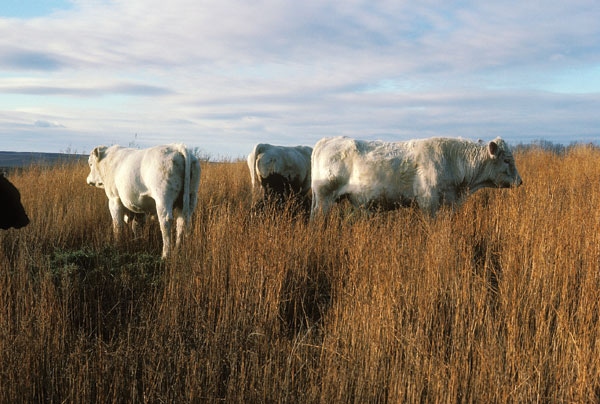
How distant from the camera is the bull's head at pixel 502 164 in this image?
898cm

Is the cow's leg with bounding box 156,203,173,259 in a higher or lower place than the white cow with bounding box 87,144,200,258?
lower

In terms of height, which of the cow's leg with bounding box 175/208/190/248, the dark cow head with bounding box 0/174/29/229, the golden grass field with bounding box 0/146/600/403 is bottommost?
the golden grass field with bounding box 0/146/600/403

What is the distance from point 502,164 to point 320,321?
16.6 feet

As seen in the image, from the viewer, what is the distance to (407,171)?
8695mm

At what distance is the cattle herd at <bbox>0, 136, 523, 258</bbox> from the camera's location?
26.6 ft

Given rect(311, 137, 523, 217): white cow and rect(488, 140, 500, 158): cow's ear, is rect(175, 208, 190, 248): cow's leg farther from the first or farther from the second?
rect(488, 140, 500, 158): cow's ear

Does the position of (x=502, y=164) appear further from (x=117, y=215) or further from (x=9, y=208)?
(x=9, y=208)

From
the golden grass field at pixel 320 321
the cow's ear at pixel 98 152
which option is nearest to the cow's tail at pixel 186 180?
the golden grass field at pixel 320 321

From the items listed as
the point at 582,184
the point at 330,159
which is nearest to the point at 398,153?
Answer: the point at 330,159

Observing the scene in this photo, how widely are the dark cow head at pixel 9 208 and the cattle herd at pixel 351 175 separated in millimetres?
2296

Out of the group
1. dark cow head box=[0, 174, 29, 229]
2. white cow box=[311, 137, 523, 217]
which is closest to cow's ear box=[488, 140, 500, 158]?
white cow box=[311, 137, 523, 217]

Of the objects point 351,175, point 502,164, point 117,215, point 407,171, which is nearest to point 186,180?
point 117,215

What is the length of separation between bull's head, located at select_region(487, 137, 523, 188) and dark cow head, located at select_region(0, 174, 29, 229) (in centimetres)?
679

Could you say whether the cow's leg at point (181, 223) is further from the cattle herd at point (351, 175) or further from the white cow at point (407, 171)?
the white cow at point (407, 171)
